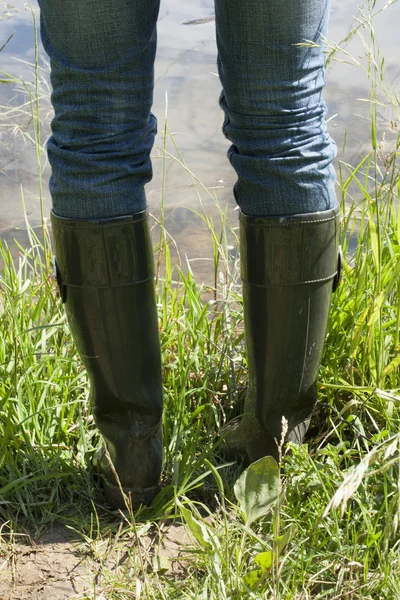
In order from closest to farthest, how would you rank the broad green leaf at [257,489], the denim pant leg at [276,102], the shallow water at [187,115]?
the denim pant leg at [276,102] → the broad green leaf at [257,489] → the shallow water at [187,115]

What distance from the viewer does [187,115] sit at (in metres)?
3.54

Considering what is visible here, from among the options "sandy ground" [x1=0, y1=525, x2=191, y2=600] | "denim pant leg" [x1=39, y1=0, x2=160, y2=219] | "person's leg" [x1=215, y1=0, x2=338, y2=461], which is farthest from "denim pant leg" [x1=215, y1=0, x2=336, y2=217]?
"sandy ground" [x1=0, y1=525, x2=191, y2=600]

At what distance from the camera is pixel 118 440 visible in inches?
59.9

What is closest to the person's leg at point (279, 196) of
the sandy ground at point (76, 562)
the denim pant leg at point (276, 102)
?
the denim pant leg at point (276, 102)

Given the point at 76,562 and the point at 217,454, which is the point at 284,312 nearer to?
the point at 217,454

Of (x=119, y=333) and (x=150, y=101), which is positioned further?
(x=119, y=333)

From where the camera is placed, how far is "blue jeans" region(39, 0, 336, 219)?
47.3 inches

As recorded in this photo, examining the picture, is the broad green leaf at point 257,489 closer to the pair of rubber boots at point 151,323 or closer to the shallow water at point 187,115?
the pair of rubber boots at point 151,323

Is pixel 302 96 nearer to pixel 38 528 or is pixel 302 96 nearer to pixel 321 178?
pixel 321 178

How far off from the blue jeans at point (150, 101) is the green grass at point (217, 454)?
7.0 inches

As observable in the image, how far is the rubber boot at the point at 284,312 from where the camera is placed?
4.51 feet

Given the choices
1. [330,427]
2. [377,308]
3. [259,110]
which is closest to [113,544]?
[330,427]

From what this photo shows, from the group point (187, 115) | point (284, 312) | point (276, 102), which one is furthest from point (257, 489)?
point (187, 115)

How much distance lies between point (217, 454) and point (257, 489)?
341mm
